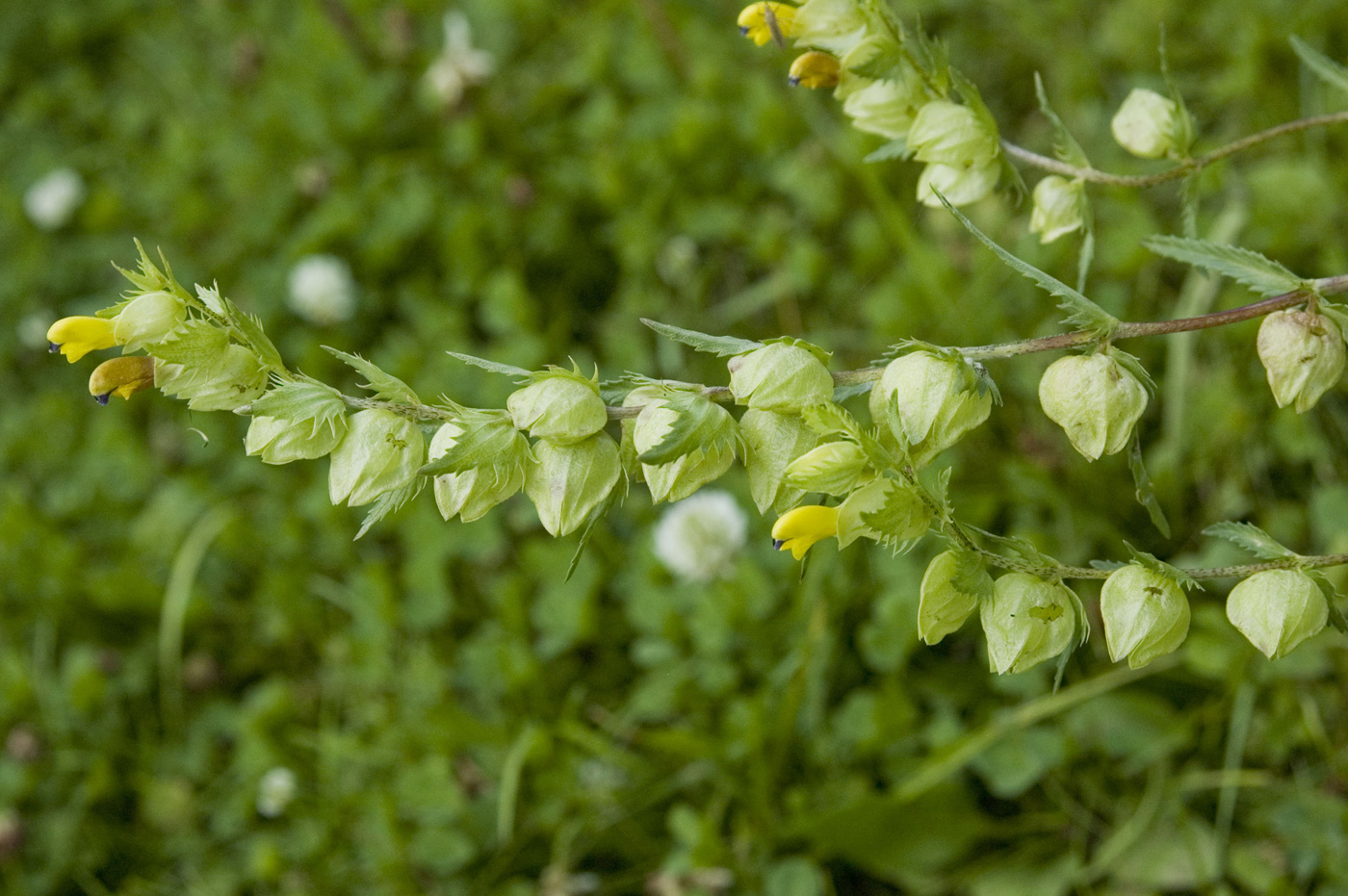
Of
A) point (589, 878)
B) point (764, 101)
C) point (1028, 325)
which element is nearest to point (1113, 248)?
point (1028, 325)

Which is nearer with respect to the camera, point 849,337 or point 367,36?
point 849,337

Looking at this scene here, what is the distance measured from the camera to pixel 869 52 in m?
0.65

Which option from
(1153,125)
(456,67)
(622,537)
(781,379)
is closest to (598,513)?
(781,379)

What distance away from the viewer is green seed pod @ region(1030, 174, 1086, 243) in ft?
2.29

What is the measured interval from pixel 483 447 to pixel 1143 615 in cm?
36

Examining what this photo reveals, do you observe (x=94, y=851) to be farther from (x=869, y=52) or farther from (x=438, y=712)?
(x=869, y=52)

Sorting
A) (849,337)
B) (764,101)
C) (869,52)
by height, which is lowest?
(849,337)

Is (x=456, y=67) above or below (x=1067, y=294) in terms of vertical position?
below

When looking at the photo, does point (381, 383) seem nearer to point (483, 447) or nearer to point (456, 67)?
point (483, 447)

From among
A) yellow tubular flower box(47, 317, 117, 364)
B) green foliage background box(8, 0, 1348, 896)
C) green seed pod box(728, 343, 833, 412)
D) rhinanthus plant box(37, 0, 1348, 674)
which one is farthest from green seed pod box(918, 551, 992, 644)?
green foliage background box(8, 0, 1348, 896)

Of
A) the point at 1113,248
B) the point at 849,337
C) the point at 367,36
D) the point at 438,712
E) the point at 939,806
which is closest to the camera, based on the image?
the point at 939,806

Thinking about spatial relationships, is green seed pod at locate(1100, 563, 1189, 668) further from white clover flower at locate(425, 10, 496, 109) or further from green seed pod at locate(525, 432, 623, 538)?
white clover flower at locate(425, 10, 496, 109)

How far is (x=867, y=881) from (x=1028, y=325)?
75 cm

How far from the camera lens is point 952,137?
2.20ft
